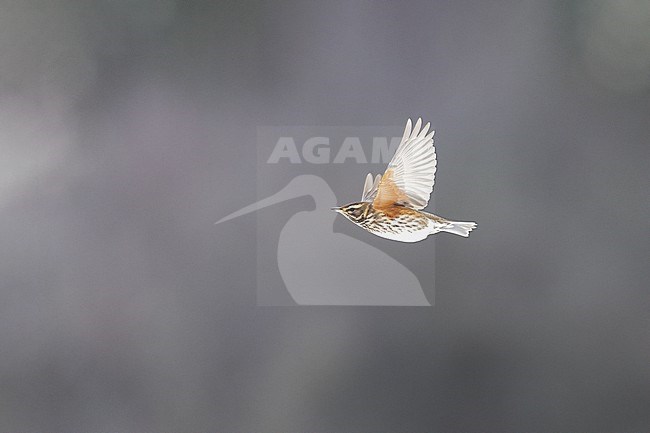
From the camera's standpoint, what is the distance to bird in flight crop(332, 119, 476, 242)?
52.6 inches

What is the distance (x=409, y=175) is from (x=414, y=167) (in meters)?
0.03

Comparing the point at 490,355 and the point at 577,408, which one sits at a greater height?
the point at 490,355

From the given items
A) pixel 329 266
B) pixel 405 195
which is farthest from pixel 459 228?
pixel 329 266

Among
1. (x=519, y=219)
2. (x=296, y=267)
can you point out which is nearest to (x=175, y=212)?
(x=296, y=267)

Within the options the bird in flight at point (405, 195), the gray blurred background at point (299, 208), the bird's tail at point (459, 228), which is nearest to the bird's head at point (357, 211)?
the bird in flight at point (405, 195)

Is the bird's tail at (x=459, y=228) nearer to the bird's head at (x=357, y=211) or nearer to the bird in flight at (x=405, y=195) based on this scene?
the bird in flight at (x=405, y=195)

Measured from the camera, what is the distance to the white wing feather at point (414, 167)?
133cm

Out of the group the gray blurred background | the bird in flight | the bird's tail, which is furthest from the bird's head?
the gray blurred background

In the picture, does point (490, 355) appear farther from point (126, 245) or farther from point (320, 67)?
point (126, 245)

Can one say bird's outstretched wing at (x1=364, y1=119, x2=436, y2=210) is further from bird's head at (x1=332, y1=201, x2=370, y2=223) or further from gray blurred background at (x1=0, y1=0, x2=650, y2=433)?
gray blurred background at (x1=0, y1=0, x2=650, y2=433)

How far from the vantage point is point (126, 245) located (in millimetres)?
1631

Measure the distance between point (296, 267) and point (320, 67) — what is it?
1.90 ft

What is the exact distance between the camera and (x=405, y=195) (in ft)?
4.42

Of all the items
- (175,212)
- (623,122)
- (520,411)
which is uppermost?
(623,122)
